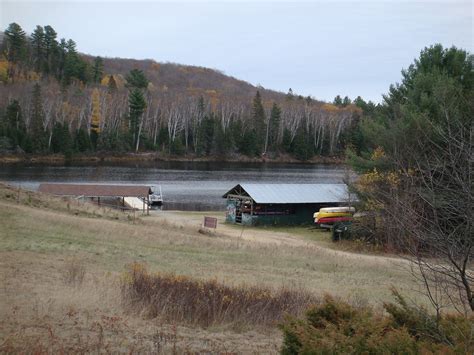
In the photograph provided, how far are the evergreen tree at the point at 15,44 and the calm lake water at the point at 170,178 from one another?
58.7m

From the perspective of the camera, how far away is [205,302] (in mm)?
8555

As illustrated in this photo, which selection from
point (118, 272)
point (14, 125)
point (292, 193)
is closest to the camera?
point (118, 272)

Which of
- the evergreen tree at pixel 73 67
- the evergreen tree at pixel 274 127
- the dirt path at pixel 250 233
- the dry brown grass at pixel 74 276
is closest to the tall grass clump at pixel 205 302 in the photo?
the dry brown grass at pixel 74 276

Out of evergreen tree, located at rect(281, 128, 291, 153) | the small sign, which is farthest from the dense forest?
the small sign

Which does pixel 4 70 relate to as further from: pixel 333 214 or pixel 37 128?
pixel 333 214

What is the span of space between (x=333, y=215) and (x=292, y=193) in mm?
4605

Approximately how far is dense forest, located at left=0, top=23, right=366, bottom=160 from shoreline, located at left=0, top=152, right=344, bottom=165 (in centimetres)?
113

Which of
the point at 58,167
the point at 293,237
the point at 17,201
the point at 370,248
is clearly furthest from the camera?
the point at 58,167

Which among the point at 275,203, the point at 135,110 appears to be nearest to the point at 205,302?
the point at 275,203

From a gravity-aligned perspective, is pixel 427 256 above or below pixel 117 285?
above

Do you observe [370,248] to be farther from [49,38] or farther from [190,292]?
[49,38]

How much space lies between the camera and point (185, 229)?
26797 mm

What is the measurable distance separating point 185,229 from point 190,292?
→ 1779 centimetres

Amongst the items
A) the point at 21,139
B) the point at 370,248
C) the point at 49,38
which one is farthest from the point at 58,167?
the point at 49,38
